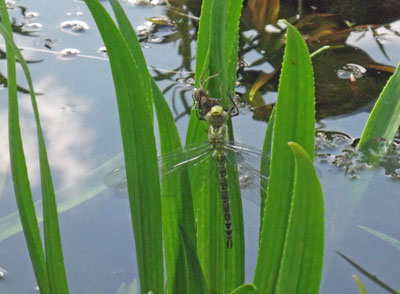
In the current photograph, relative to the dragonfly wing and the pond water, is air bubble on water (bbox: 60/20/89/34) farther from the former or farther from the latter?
the dragonfly wing

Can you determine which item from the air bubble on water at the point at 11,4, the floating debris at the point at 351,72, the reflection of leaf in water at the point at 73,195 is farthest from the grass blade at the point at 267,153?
the air bubble on water at the point at 11,4

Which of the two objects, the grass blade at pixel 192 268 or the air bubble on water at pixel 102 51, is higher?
the grass blade at pixel 192 268

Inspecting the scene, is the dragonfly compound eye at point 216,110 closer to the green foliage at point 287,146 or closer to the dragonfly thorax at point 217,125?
the dragonfly thorax at point 217,125

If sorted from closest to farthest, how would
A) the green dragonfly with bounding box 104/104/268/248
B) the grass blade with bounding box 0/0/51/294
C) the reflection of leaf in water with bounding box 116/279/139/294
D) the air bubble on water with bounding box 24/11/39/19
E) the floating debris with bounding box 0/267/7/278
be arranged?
the grass blade with bounding box 0/0/51/294, the green dragonfly with bounding box 104/104/268/248, the reflection of leaf in water with bounding box 116/279/139/294, the floating debris with bounding box 0/267/7/278, the air bubble on water with bounding box 24/11/39/19

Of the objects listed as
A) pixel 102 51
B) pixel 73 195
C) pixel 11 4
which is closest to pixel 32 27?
pixel 11 4

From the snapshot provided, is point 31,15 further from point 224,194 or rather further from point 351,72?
point 224,194

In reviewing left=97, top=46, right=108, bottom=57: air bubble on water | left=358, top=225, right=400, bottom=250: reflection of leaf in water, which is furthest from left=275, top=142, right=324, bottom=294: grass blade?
left=97, top=46, right=108, bottom=57: air bubble on water
